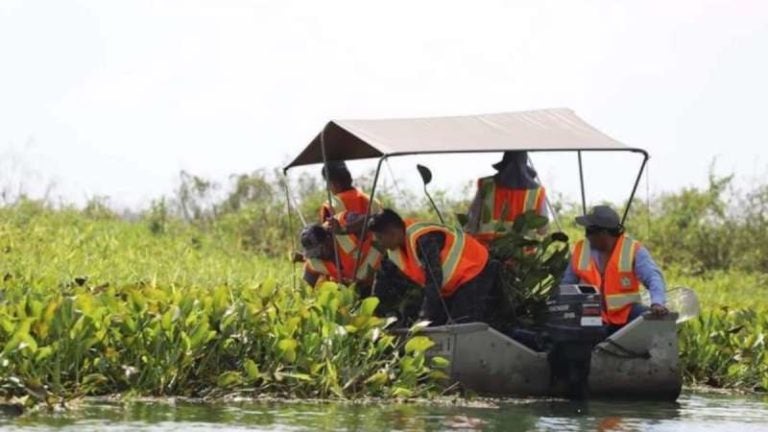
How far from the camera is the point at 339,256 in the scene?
1412cm

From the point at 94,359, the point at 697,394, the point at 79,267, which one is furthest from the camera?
the point at 79,267

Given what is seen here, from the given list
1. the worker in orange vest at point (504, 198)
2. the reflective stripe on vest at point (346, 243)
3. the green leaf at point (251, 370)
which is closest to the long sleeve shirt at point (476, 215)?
the worker in orange vest at point (504, 198)

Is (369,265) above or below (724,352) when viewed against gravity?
above

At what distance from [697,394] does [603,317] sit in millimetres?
1439

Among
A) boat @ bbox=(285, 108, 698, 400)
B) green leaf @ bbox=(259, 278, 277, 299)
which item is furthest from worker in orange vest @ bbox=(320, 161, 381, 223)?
green leaf @ bbox=(259, 278, 277, 299)

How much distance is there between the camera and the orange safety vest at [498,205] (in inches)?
545

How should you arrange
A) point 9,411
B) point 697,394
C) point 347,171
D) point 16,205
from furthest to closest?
point 16,205 → point 347,171 → point 697,394 → point 9,411

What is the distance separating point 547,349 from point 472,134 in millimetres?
1641

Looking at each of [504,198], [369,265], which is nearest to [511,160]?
[504,198]

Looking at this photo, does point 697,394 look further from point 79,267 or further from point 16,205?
point 16,205

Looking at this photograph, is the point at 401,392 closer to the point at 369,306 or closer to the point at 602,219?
the point at 369,306

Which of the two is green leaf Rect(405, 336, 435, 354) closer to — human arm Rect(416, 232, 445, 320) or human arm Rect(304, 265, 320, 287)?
human arm Rect(416, 232, 445, 320)

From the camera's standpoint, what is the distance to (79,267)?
1792 cm

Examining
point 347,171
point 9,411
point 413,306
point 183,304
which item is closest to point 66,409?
point 9,411
